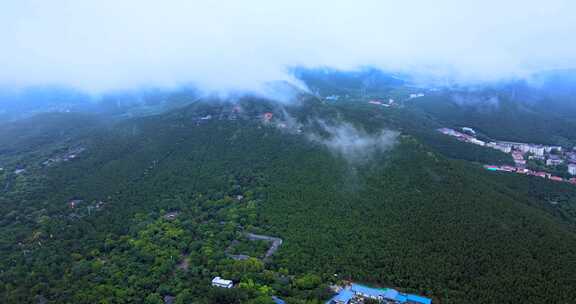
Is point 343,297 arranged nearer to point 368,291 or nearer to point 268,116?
point 368,291

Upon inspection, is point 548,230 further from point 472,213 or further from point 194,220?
point 194,220

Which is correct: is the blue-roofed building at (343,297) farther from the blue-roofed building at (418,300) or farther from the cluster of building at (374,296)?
the blue-roofed building at (418,300)

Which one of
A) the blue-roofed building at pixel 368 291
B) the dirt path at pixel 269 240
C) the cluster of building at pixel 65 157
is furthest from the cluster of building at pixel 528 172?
the cluster of building at pixel 65 157

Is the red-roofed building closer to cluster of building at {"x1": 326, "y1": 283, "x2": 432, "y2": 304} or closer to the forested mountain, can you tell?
the forested mountain

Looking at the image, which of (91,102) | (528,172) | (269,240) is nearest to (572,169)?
(528,172)

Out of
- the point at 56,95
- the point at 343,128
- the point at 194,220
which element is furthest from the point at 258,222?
the point at 56,95

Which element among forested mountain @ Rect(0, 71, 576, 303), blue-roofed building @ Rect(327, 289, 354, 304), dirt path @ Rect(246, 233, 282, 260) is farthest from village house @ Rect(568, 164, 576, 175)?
dirt path @ Rect(246, 233, 282, 260)
